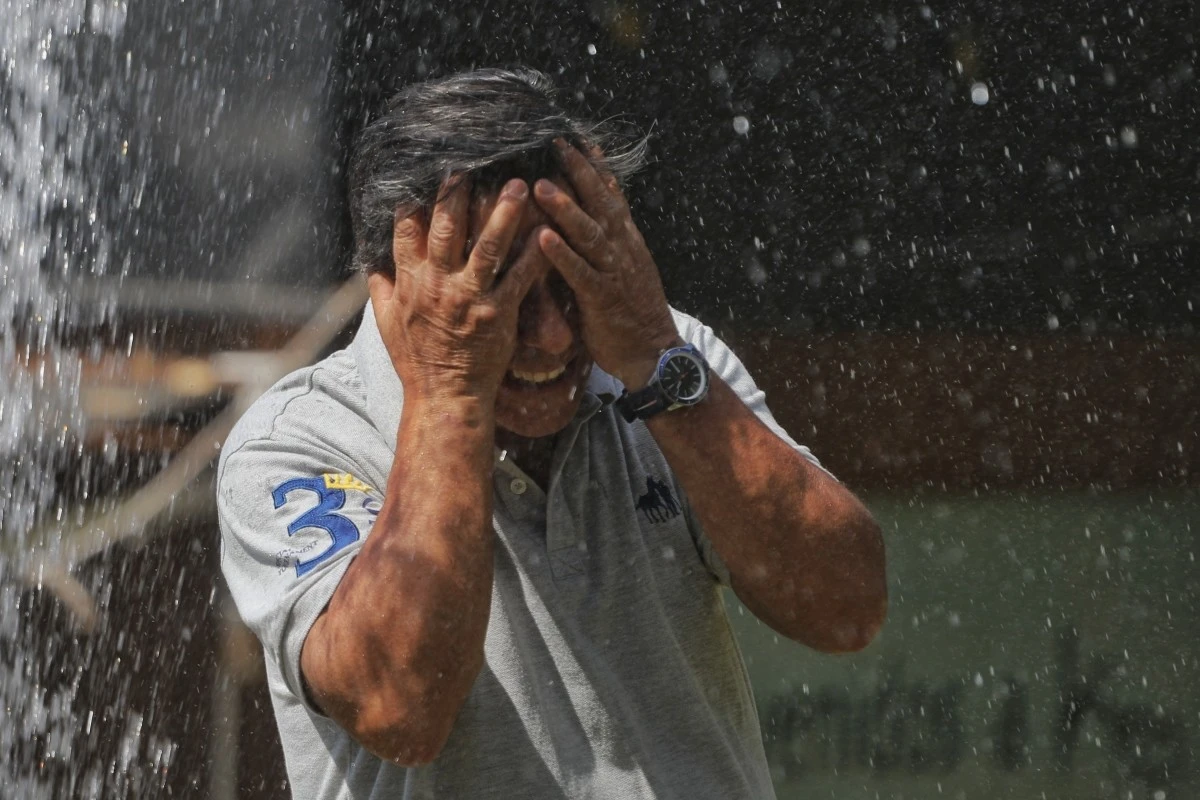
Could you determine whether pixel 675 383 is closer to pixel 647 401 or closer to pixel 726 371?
pixel 647 401

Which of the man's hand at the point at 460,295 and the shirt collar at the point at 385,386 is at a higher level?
the man's hand at the point at 460,295

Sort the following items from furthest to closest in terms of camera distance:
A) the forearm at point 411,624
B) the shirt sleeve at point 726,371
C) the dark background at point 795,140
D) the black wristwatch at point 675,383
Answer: the dark background at point 795,140 → the shirt sleeve at point 726,371 → the black wristwatch at point 675,383 → the forearm at point 411,624

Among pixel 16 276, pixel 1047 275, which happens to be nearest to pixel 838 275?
pixel 1047 275

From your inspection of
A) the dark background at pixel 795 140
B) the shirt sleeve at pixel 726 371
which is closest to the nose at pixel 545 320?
the shirt sleeve at pixel 726 371

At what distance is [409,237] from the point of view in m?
1.67

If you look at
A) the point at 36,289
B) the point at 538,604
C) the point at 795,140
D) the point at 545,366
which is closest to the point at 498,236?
the point at 545,366

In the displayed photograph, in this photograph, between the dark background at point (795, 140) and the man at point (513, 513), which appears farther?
the dark background at point (795, 140)

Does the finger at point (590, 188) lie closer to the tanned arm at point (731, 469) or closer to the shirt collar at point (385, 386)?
the tanned arm at point (731, 469)

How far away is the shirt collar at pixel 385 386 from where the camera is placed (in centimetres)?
175

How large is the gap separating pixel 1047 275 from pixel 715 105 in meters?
0.99

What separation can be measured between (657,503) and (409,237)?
49cm

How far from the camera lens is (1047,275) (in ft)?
11.5

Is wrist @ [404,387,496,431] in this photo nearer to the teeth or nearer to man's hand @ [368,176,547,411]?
man's hand @ [368,176,547,411]

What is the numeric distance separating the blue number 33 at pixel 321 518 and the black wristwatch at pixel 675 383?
40cm
